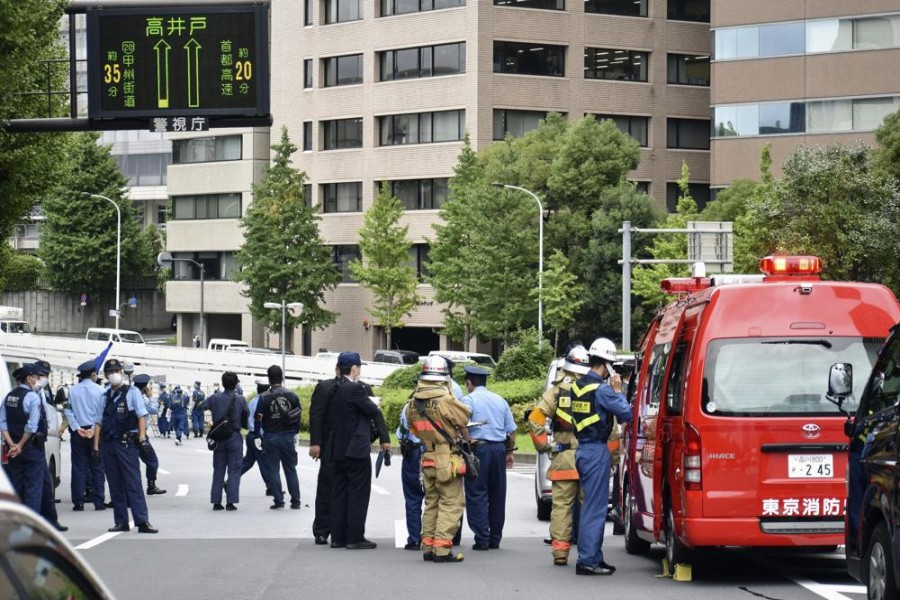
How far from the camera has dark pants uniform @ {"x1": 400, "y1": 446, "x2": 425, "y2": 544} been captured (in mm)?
15375

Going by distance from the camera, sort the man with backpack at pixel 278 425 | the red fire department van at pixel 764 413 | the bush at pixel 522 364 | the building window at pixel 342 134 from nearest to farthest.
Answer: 1. the red fire department van at pixel 764 413
2. the man with backpack at pixel 278 425
3. the bush at pixel 522 364
4. the building window at pixel 342 134

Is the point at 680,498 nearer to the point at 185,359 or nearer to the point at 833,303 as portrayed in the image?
the point at 833,303

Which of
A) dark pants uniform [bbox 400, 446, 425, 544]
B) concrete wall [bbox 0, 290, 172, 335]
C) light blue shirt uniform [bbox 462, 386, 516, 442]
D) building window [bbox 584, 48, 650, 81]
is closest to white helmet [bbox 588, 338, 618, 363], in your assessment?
light blue shirt uniform [bbox 462, 386, 516, 442]

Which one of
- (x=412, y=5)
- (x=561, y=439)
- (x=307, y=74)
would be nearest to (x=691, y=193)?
(x=412, y=5)

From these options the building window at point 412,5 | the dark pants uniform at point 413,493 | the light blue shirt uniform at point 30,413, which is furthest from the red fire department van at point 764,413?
the building window at point 412,5

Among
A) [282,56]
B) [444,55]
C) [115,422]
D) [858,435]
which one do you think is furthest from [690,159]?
[858,435]

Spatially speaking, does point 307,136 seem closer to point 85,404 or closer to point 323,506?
point 85,404

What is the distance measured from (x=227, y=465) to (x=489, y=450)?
6.45m

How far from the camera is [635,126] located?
251 ft

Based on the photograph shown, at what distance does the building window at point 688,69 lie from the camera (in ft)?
253

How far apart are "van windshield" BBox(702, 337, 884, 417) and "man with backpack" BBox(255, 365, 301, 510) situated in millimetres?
8798

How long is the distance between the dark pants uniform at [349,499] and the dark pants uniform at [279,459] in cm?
479

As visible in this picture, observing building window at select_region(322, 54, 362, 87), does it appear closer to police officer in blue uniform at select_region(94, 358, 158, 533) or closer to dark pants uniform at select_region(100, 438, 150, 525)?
police officer in blue uniform at select_region(94, 358, 158, 533)

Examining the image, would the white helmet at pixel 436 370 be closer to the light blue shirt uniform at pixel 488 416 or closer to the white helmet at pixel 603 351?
the light blue shirt uniform at pixel 488 416
